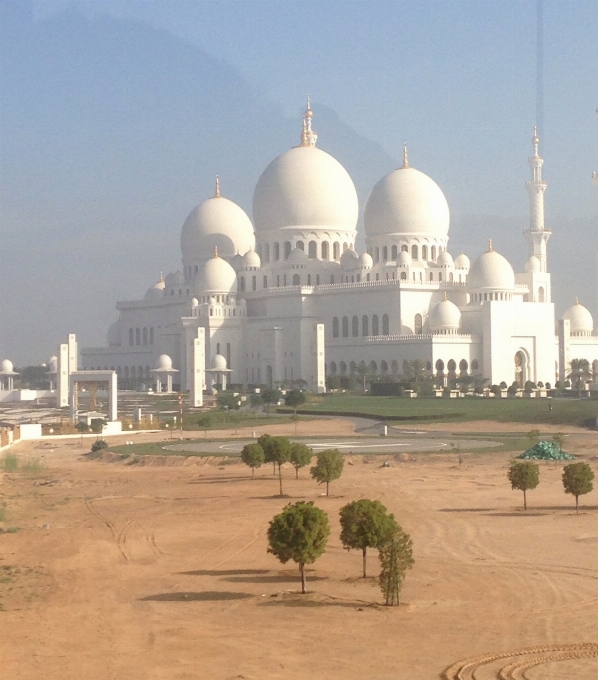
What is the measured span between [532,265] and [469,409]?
31.9 m

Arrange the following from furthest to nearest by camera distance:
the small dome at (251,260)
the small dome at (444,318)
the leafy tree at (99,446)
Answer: the small dome at (251,260) → the small dome at (444,318) → the leafy tree at (99,446)

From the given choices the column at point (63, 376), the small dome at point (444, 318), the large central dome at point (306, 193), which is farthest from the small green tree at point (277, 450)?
the large central dome at point (306, 193)

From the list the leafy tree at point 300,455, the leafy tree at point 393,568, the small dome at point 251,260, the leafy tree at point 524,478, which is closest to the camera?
the leafy tree at point 393,568

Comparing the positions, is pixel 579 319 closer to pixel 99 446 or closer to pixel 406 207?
pixel 406 207

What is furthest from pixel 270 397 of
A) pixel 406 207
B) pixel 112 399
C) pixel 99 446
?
pixel 406 207

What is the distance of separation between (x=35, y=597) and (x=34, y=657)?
344 centimetres

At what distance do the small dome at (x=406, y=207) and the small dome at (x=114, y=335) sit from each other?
2397 centimetres

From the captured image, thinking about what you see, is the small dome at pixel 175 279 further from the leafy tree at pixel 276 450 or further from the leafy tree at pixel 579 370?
the leafy tree at pixel 276 450

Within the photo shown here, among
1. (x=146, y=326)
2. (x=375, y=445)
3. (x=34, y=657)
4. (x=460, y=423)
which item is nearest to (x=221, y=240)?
(x=146, y=326)

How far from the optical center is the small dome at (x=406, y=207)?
81875mm

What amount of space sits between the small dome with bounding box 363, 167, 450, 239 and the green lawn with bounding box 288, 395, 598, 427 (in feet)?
70.8

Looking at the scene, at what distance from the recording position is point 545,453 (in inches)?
1369

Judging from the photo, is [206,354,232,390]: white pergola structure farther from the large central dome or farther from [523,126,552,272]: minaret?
[523,126,552,272]: minaret

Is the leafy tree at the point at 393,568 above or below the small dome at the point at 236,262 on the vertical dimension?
below
